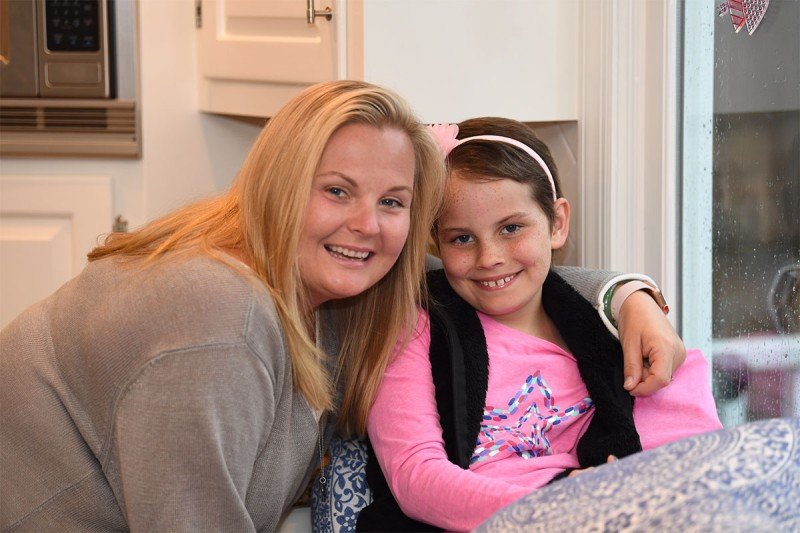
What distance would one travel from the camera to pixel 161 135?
218cm

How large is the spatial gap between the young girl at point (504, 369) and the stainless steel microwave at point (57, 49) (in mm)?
1094

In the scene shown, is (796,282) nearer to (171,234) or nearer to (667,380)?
(667,380)

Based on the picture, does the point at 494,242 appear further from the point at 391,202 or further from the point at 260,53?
the point at 260,53

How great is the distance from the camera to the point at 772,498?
0.71 meters

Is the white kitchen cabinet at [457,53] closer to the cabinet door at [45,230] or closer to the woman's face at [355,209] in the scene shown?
the woman's face at [355,209]

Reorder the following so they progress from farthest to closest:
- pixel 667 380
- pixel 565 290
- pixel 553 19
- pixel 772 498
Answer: pixel 553 19 → pixel 565 290 → pixel 667 380 → pixel 772 498

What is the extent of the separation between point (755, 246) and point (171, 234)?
2.68ft

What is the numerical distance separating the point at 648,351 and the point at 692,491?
56 cm

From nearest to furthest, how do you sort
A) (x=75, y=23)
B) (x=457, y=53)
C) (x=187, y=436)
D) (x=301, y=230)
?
1. (x=187, y=436)
2. (x=301, y=230)
3. (x=457, y=53)
4. (x=75, y=23)

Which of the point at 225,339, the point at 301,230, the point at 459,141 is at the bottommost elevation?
the point at 225,339

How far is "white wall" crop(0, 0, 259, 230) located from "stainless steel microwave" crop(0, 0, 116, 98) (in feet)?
0.27

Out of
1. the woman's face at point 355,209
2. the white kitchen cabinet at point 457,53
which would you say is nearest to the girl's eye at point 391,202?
the woman's face at point 355,209

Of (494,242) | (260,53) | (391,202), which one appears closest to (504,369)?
(494,242)

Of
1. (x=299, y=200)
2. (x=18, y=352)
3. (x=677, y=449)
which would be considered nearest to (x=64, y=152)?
(x=18, y=352)
